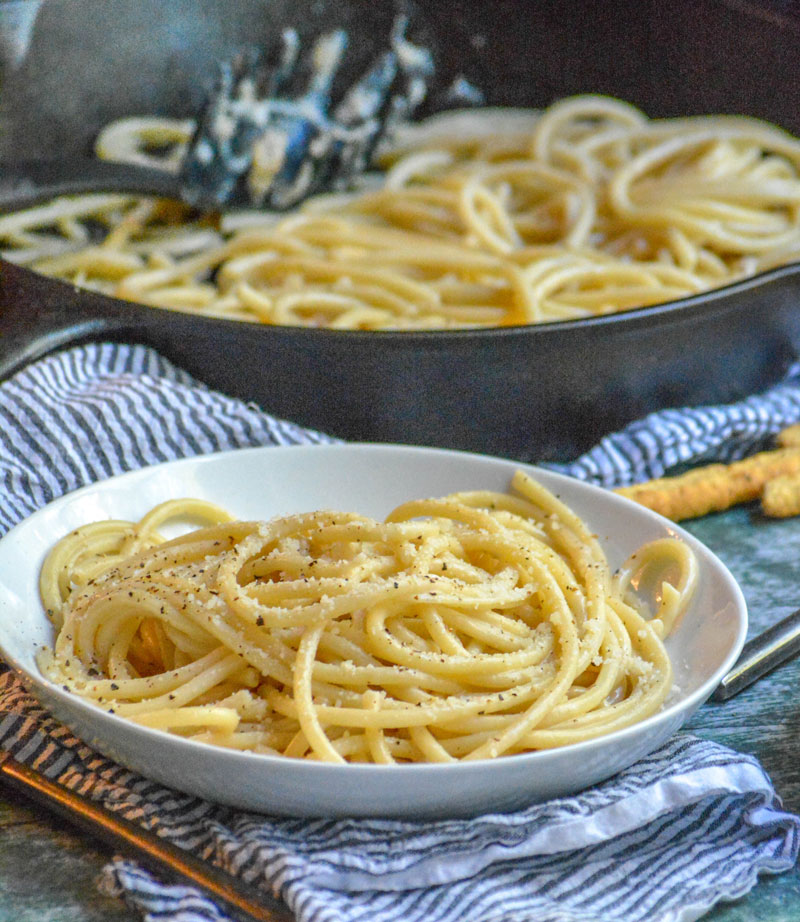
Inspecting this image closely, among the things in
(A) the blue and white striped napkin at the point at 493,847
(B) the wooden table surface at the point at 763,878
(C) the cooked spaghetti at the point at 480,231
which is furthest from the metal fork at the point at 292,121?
(A) the blue and white striped napkin at the point at 493,847

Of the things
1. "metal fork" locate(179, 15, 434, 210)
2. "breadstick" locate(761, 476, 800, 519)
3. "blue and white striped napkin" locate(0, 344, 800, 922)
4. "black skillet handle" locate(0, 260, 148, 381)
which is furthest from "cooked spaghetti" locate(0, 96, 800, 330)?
"blue and white striped napkin" locate(0, 344, 800, 922)

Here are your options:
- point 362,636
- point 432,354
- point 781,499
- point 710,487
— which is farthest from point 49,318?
point 781,499

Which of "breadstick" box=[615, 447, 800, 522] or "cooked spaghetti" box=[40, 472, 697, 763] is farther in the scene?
"breadstick" box=[615, 447, 800, 522]

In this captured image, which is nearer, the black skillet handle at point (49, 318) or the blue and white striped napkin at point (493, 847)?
the blue and white striped napkin at point (493, 847)

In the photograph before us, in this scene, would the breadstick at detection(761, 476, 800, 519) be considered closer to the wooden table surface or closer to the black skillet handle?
the wooden table surface

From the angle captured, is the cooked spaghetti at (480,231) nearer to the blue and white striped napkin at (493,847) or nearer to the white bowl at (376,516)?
the white bowl at (376,516)
